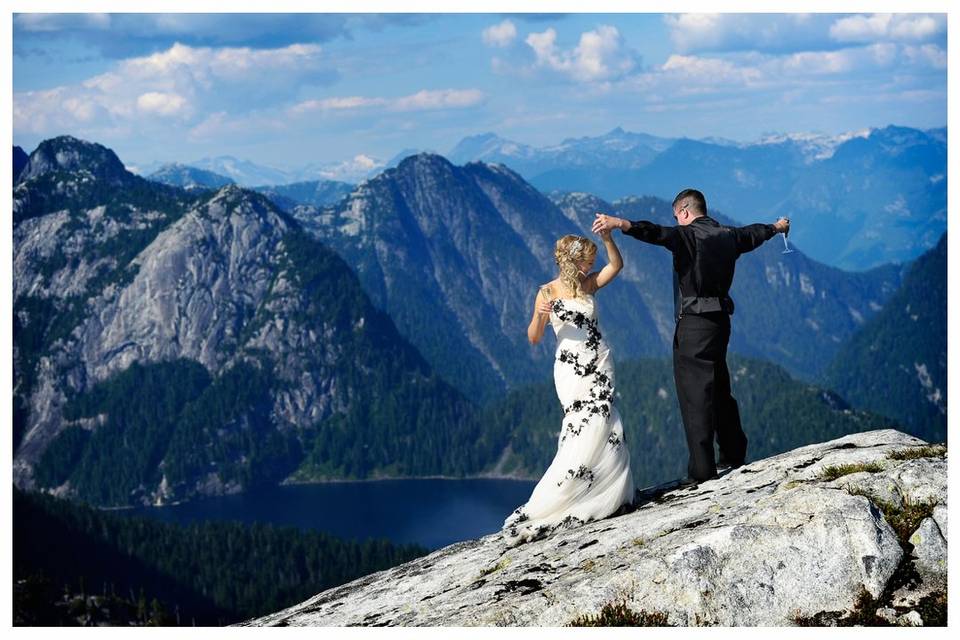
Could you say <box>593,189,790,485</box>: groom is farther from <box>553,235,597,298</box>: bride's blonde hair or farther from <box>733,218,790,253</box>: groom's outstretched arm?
<box>553,235,597,298</box>: bride's blonde hair

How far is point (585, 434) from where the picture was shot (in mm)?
23406

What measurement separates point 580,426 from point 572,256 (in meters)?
3.31

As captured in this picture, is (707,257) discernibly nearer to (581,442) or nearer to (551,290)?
(551,290)

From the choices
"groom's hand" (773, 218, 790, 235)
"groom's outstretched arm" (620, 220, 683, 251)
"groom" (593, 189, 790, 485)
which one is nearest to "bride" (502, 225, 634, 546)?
"groom's outstretched arm" (620, 220, 683, 251)

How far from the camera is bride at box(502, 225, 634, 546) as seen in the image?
23281 millimetres

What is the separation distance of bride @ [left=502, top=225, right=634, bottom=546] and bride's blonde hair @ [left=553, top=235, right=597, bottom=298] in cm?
2

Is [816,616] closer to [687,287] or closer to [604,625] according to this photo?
[604,625]

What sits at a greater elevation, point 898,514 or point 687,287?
point 687,287

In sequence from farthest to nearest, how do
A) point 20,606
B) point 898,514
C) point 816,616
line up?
point 20,606 → point 898,514 → point 816,616

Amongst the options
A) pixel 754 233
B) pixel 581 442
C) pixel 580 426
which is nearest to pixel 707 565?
pixel 581 442

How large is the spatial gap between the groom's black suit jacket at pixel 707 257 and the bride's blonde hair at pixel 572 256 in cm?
113

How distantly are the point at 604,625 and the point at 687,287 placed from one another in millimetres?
7749
